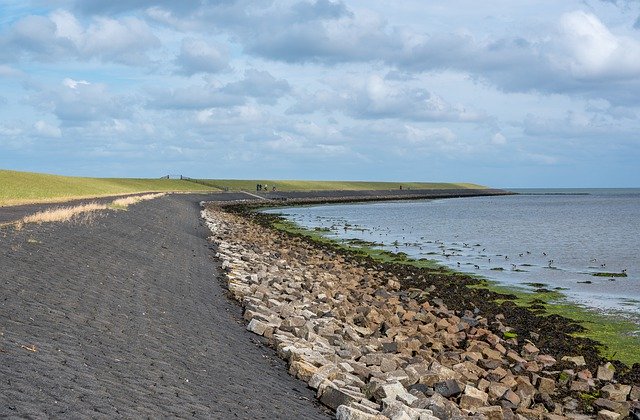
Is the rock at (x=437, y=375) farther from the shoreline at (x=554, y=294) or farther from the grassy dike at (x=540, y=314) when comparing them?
the shoreline at (x=554, y=294)

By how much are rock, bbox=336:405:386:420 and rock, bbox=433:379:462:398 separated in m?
2.62

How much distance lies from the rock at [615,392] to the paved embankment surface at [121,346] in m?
6.71

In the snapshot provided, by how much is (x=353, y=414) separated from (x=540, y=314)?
608 inches

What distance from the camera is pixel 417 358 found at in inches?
590

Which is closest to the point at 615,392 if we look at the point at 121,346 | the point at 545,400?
the point at 545,400

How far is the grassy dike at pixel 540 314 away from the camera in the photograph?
60.3 feet

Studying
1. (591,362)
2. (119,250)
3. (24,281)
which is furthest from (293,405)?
(119,250)

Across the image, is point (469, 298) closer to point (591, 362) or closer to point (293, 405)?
point (591, 362)

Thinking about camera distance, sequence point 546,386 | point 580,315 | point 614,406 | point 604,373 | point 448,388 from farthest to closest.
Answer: point 580,315, point 604,373, point 546,386, point 614,406, point 448,388

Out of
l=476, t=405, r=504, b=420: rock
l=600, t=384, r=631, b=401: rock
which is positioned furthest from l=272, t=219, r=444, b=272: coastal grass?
l=476, t=405, r=504, b=420: rock

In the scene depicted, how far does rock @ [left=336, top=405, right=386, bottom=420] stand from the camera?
9.92m

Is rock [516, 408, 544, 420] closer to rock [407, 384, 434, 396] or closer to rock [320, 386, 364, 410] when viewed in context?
rock [407, 384, 434, 396]

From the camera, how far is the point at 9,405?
317 inches

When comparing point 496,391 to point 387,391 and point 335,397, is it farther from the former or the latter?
point 335,397
